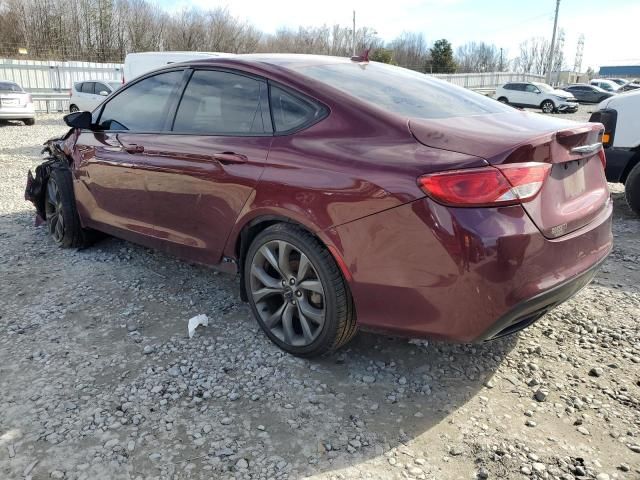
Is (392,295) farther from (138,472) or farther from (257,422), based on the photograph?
(138,472)

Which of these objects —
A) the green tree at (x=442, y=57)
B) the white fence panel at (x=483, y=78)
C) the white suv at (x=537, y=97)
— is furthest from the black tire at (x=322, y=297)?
the green tree at (x=442, y=57)

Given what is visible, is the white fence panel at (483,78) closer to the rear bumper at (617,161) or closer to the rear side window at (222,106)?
the rear bumper at (617,161)

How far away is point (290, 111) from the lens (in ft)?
9.45

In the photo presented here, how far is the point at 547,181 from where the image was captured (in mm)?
2371

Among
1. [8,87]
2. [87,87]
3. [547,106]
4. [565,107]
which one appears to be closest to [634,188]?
[8,87]

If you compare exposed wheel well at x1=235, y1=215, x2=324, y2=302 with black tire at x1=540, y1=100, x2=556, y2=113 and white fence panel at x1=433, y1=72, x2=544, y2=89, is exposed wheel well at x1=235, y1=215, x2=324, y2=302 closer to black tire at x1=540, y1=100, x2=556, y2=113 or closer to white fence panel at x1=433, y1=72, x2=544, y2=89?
black tire at x1=540, y1=100, x2=556, y2=113

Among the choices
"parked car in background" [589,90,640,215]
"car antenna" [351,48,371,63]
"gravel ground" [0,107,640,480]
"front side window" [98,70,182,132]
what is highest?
"car antenna" [351,48,371,63]

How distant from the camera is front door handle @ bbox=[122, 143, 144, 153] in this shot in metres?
3.67

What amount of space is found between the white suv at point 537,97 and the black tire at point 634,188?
26.9m

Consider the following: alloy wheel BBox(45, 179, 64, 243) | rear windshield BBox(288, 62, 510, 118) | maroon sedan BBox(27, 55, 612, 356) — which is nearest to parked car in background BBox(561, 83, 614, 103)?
rear windshield BBox(288, 62, 510, 118)

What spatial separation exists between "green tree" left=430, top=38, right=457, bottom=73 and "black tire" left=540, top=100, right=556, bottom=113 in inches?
1243

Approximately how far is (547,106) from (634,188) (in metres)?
27.7

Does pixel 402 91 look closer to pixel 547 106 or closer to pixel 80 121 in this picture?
pixel 80 121

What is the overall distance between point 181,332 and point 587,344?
8.08ft
